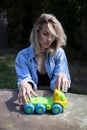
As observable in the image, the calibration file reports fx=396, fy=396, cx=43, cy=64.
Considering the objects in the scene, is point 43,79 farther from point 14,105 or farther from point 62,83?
point 14,105

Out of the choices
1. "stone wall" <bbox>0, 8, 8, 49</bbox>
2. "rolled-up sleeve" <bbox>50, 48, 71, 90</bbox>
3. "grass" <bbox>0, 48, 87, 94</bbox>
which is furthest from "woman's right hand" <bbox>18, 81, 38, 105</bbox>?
"stone wall" <bbox>0, 8, 8, 49</bbox>

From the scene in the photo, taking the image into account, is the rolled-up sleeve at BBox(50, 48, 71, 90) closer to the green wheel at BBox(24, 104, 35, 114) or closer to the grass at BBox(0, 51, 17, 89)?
the green wheel at BBox(24, 104, 35, 114)

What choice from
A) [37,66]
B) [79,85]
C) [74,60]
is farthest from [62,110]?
[74,60]

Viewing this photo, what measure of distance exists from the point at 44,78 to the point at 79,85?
4.49 meters

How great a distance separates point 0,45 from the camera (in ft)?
40.1

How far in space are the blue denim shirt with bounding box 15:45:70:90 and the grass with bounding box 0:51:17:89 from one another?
345 centimetres

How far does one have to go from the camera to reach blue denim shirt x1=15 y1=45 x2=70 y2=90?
290 cm

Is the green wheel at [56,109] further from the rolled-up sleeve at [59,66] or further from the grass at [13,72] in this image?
the grass at [13,72]

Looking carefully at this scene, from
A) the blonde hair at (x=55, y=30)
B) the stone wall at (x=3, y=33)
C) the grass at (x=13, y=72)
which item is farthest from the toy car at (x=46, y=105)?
the stone wall at (x=3, y=33)

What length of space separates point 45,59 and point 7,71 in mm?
5095

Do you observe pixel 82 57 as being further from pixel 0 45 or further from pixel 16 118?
pixel 16 118

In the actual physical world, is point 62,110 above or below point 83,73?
above

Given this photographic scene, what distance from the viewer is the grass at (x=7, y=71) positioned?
673 cm

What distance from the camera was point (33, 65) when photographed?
2971 millimetres
